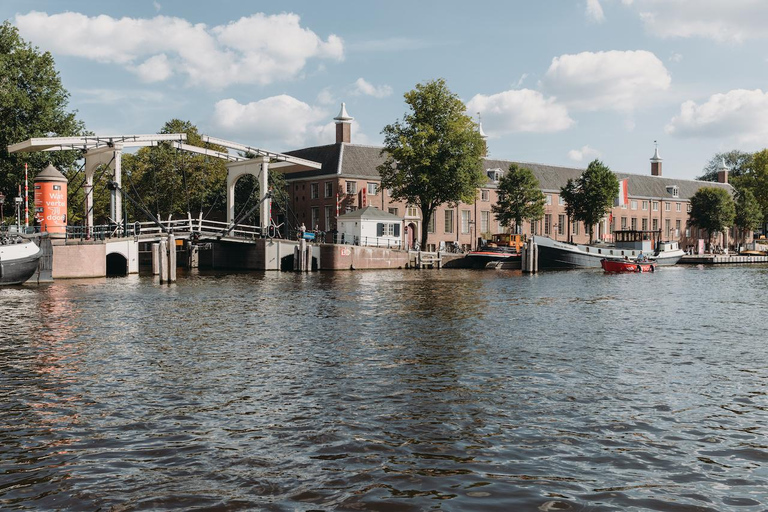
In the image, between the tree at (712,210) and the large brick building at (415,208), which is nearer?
the large brick building at (415,208)

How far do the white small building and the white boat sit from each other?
41.5ft

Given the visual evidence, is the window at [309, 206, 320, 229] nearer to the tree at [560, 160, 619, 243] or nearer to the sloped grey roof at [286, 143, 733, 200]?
the sloped grey roof at [286, 143, 733, 200]

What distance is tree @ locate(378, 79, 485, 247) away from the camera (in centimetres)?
5988

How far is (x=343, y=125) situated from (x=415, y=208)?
1239cm

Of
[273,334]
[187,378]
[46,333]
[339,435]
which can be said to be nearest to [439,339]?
[273,334]

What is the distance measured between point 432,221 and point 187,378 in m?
65.8

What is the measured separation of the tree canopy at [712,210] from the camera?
99.8 metres

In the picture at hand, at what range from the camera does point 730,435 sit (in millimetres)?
9312

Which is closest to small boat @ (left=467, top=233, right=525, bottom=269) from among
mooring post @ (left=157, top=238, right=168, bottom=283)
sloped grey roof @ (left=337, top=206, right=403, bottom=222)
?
sloped grey roof @ (left=337, top=206, right=403, bottom=222)

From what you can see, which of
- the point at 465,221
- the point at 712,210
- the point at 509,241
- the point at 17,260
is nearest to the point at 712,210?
the point at 712,210

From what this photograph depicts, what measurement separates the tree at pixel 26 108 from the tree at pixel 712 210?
86.6 meters

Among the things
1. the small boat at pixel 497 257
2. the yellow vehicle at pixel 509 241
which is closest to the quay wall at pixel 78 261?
the small boat at pixel 497 257

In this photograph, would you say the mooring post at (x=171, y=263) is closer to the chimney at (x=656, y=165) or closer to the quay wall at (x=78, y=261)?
the quay wall at (x=78, y=261)

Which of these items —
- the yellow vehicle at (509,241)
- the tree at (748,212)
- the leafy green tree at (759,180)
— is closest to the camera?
the yellow vehicle at (509,241)
